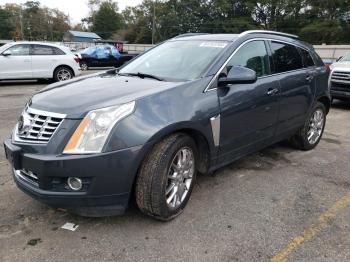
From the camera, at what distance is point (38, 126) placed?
2938 millimetres

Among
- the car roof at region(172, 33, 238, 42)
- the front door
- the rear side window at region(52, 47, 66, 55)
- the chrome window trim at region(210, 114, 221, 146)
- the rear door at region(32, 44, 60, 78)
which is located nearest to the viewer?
the chrome window trim at region(210, 114, 221, 146)

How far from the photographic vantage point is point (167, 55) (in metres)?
4.23

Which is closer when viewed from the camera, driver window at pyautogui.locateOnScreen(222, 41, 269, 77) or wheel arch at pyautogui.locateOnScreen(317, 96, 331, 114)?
driver window at pyautogui.locateOnScreen(222, 41, 269, 77)

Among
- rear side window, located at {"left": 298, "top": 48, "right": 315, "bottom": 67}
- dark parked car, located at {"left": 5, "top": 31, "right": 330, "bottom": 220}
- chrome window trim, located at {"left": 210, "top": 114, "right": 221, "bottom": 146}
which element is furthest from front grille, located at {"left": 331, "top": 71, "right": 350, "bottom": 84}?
chrome window trim, located at {"left": 210, "top": 114, "right": 221, "bottom": 146}

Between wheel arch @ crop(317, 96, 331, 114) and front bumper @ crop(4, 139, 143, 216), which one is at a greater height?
wheel arch @ crop(317, 96, 331, 114)

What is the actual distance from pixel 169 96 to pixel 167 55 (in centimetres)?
121

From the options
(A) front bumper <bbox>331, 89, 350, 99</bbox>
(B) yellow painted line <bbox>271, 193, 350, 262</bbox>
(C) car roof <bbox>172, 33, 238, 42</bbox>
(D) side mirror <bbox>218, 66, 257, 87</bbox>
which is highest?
(C) car roof <bbox>172, 33, 238, 42</bbox>

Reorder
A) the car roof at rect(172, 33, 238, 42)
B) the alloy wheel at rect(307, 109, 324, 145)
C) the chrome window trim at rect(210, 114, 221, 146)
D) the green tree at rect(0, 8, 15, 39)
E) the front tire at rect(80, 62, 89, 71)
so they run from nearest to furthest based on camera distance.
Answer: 1. the chrome window trim at rect(210, 114, 221, 146)
2. the car roof at rect(172, 33, 238, 42)
3. the alloy wheel at rect(307, 109, 324, 145)
4. the front tire at rect(80, 62, 89, 71)
5. the green tree at rect(0, 8, 15, 39)

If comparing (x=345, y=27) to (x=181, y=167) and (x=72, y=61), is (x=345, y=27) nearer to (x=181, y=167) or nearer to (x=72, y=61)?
(x=72, y=61)

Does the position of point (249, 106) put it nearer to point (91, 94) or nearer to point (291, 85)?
point (291, 85)

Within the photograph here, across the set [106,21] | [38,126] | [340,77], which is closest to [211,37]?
[38,126]

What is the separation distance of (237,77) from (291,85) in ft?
4.63

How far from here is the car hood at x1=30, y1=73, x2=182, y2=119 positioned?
292 centimetres

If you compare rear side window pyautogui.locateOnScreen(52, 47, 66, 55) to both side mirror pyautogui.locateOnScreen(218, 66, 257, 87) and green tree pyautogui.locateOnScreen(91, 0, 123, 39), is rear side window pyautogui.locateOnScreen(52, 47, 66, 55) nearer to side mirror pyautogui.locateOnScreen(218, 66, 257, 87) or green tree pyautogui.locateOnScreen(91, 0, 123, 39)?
side mirror pyautogui.locateOnScreen(218, 66, 257, 87)
